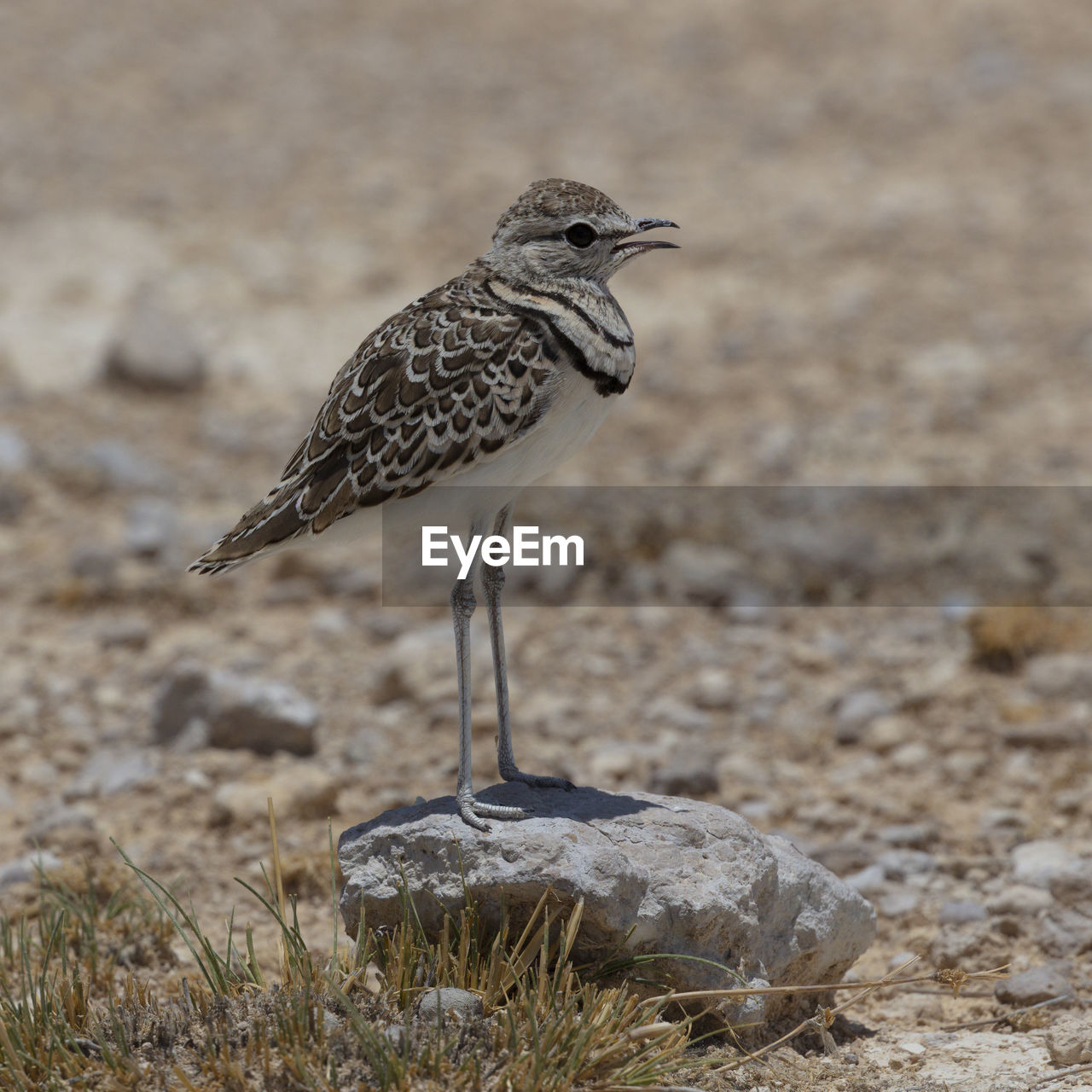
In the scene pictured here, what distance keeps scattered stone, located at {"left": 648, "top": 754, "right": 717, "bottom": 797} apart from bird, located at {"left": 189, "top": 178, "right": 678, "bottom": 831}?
2.71 metres

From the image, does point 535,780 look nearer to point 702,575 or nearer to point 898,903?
point 898,903

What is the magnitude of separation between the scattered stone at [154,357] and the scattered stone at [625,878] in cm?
1029

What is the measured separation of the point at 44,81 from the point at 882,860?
20282mm

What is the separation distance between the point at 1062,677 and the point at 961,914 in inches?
128

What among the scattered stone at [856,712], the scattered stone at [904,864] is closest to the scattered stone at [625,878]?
the scattered stone at [904,864]

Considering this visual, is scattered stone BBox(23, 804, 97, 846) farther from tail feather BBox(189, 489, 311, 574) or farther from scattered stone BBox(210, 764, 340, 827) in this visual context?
tail feather BBox(189, 489, 311, 574)

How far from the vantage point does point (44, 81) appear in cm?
2252

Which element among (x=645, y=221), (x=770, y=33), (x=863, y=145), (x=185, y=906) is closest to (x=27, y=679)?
(x=185, y=906)

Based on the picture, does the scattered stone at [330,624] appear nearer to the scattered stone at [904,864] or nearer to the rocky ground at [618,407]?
the rocky ground at [618,407]

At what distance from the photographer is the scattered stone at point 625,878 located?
16.1 ft

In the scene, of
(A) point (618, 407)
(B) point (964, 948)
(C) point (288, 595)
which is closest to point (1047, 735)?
(B) point (964, 948)

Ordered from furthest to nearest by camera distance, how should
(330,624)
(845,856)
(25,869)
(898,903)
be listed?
(330,624) < (845,856) < (25,869) < (898,903)

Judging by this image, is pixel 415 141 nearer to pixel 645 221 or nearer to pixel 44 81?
pixel 44 81

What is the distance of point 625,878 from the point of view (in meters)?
4.91
